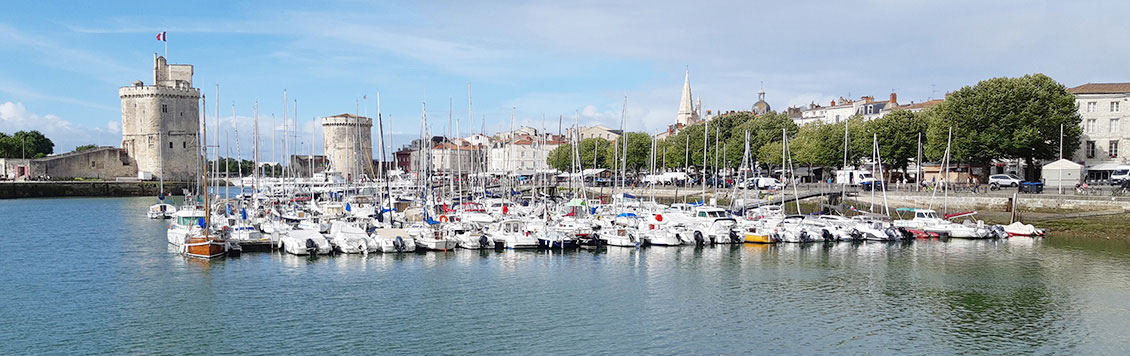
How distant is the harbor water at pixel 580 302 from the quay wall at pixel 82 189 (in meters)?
50.9

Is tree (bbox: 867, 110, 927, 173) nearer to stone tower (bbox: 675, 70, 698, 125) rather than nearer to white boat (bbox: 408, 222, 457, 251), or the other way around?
white boat (bbox: 408, 222, 457, 251)

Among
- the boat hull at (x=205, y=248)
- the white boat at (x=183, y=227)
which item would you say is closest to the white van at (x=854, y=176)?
the white boat at (x=183, y=227)

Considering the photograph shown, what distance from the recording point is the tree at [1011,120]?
46.5m

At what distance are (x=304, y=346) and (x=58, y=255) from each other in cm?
1865

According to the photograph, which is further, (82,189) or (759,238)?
(82,189)

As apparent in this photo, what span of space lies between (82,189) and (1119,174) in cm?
8137

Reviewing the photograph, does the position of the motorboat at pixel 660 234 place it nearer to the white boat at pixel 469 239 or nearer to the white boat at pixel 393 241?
the white boat at pixel 469 239

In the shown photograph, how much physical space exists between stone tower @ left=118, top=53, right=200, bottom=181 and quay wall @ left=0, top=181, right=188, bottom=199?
10.2ft

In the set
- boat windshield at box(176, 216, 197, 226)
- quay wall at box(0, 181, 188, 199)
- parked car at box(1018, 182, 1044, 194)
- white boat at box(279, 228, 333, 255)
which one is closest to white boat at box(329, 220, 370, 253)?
white boat at box(279, 228, 333, 255)

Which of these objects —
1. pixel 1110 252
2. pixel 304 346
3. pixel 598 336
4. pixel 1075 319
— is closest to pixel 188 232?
pixel 304 346

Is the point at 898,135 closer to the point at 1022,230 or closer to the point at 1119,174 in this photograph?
the point at 1119,174

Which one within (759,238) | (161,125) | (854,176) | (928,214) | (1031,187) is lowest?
(759,238)

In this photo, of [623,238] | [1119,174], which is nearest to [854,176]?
[1119,174]

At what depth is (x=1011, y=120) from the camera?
46.7m
